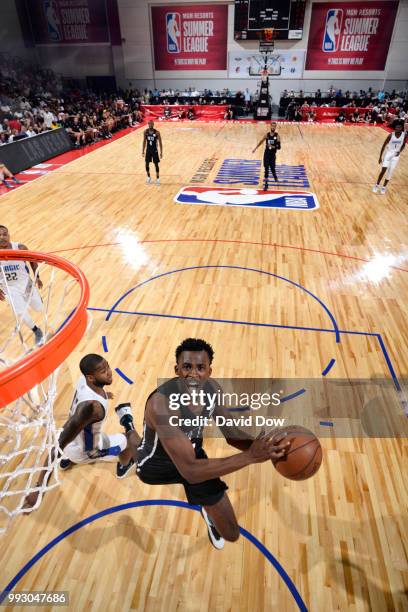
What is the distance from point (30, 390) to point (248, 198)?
324 inches

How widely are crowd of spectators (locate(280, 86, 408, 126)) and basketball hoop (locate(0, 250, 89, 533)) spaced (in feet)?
67.2

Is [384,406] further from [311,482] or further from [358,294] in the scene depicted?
[358,294]

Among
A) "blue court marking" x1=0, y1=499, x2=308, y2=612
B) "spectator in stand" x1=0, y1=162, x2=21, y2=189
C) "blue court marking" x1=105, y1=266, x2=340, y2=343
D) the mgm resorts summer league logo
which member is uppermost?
"spectator in stand" x1=0, y1=162, x2=21, y2=189

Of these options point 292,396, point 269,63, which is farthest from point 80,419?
point 269,63

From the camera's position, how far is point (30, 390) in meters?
2.08

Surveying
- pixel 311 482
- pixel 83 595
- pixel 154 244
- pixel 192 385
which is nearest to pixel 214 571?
pixel 83 595

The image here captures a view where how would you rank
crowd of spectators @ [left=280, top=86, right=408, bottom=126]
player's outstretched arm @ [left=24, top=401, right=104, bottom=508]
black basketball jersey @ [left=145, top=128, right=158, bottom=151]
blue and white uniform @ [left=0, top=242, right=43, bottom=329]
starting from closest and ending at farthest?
player's outstretched arm @ [left=24, top=401, right=104, bottom=508] < blue and white uniform @ [left=0, top=242, right=43, bottom=329] < black basketball jersey @ [left=145, top=128, right=158, bottom=151] < crowd of spectators @ [left=280, top=86, right=408, bottom=126]

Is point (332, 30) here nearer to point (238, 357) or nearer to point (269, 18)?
point (269, 18)

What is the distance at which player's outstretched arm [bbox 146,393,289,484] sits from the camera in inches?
78.2

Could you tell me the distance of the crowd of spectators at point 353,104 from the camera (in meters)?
20.2

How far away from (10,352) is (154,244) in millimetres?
3423

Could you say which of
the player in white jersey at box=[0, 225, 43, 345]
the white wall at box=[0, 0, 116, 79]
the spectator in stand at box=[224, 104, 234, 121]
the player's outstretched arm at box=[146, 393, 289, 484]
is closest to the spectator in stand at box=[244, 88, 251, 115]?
the spectator in stand at box=[224, 104, 234, 121]

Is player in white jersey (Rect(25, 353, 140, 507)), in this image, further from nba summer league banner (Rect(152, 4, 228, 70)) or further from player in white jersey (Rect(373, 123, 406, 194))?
nba summer league banner (Rect(152, 4, 228, 70))

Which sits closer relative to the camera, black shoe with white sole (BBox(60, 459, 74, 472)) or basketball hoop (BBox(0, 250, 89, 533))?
basketball hoop (BBox(0, 250, 89, 533))
